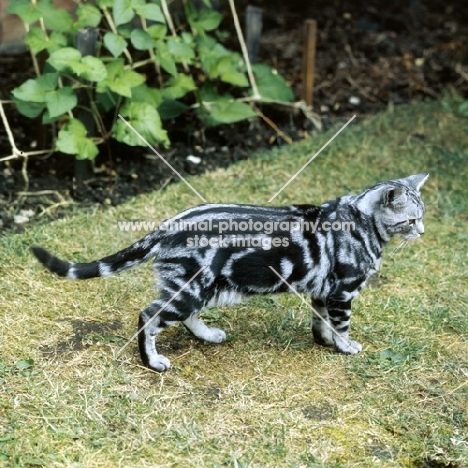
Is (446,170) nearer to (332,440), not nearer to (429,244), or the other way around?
(429,244)

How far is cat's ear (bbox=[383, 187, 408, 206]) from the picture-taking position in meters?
3.93

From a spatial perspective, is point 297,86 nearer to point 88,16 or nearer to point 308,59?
point 308,59

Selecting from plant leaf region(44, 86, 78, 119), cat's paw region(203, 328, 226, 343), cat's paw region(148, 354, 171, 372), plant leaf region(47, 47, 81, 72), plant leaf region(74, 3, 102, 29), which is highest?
plant leaf region(74, 3, 102, 29)

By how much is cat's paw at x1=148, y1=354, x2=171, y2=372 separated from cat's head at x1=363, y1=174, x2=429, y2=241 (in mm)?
1339

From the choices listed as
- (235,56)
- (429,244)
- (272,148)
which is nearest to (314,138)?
(272,148)

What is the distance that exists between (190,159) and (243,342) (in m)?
2.45

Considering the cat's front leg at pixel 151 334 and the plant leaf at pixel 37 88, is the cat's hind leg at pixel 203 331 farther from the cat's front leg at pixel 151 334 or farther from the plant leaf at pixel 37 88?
the plant leaf at pixel 37 88

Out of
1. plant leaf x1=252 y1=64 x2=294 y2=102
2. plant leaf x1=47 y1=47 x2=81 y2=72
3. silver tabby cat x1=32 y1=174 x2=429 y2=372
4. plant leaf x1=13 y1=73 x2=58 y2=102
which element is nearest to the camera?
silver tabby cat x1=32 y1=174 x2=429 y2=372

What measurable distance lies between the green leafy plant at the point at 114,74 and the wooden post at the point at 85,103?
2 cm

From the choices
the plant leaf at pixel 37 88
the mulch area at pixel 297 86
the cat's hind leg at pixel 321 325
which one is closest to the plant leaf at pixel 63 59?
the plant leaf at pixel 37 88

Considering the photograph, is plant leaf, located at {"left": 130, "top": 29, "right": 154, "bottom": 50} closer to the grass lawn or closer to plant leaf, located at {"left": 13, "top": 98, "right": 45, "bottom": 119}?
plant leaf, located at {"left": 13, "top": 98, "right": 45, "bottom": 119}

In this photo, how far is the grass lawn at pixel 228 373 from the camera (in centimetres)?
346

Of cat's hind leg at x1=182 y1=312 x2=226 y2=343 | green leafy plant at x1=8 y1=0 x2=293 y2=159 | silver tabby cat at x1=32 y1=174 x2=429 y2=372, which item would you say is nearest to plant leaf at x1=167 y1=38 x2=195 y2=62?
green leafy plant at x1=8 y1=0 x2=293 y2=159

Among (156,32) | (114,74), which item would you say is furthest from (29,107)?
(156,32)
